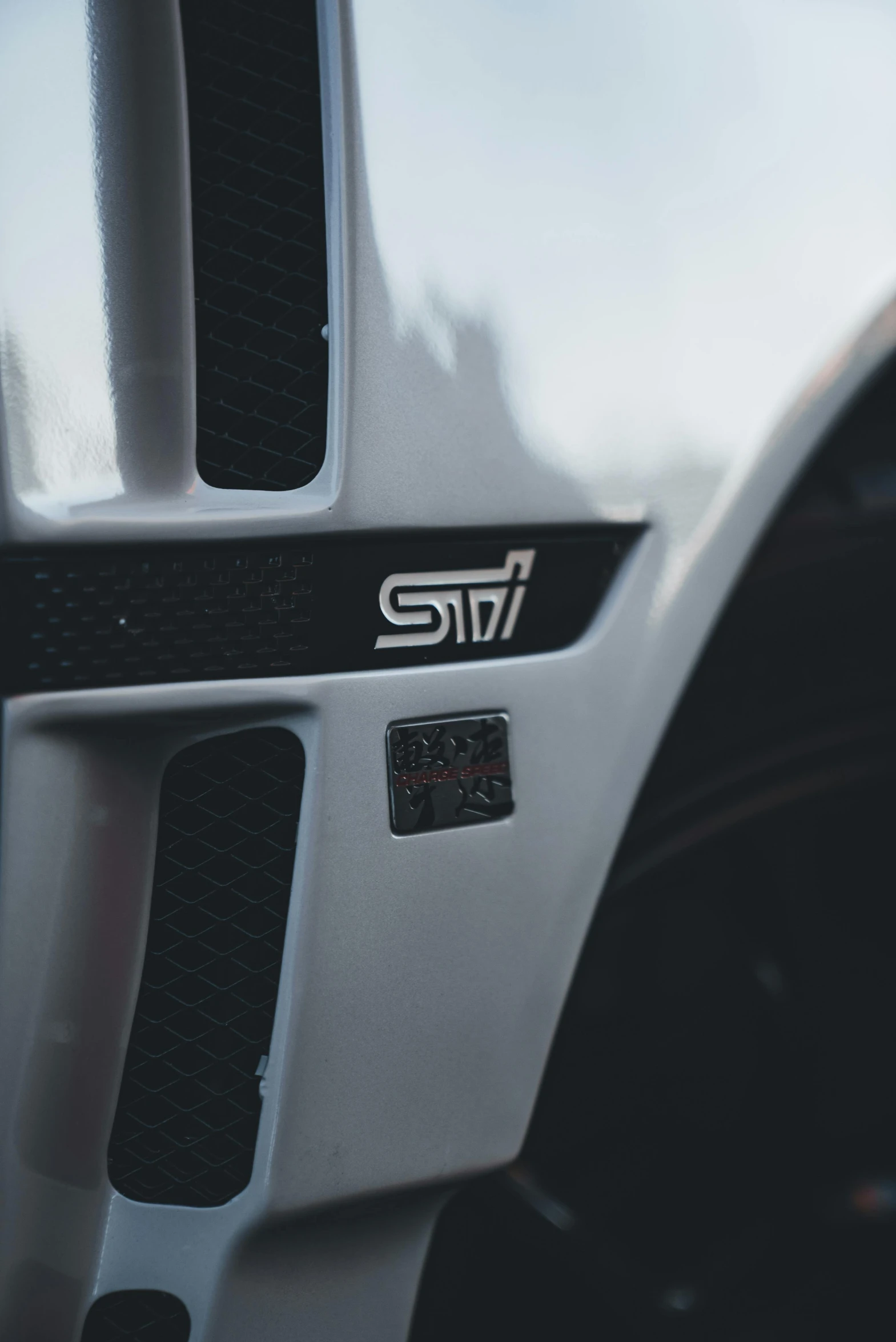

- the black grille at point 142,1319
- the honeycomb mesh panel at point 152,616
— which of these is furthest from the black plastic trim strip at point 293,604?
the black grille at point 142,1319

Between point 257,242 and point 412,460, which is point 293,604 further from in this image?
point 257,242

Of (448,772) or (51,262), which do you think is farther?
(448,772)

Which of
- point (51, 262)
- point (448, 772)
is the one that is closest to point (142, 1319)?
point (448, 772)

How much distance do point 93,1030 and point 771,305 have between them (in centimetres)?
82

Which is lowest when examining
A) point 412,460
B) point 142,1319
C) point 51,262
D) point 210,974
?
point 142,1319

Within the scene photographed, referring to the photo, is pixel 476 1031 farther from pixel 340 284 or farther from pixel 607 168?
pixel 607 168

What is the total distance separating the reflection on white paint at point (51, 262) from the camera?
65 cm

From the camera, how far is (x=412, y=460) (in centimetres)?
73

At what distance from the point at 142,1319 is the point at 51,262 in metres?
0.79

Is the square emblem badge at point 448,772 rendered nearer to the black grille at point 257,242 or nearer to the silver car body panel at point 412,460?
the silver car body panel at point 412,460

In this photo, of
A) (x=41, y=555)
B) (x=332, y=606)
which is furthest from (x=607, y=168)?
(x=41, y=555)

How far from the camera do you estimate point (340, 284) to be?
2.36ft

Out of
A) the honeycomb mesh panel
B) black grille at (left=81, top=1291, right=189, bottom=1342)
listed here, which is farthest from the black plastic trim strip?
black grille at (left=81, top=1291, right=189, bottom=1342)

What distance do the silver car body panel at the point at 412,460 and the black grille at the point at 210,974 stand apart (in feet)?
0.07
